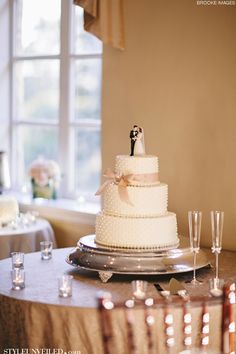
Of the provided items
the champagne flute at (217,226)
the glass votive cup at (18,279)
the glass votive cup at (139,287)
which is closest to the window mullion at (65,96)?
the glass votive cup at (18,279)

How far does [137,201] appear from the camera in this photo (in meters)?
A: 2.98

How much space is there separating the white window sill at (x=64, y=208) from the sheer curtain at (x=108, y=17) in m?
1.10

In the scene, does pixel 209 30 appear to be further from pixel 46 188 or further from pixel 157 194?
pixel 46 188

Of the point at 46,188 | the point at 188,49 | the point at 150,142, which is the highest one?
the point at 188,49

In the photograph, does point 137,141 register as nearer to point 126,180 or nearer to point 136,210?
point 126,180

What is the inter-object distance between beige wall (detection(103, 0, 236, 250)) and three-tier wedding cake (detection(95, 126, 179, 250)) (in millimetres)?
687

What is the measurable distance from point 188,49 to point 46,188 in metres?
1.66

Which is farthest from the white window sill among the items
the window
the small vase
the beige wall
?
the beige wall

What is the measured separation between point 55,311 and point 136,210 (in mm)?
638

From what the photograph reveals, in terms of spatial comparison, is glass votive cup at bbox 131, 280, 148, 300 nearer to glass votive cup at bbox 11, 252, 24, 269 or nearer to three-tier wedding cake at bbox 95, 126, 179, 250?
three-tier wedding cake at bbox 95, 126, 179, 250

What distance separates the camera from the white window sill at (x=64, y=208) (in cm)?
445

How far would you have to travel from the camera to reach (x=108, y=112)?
4.17 m

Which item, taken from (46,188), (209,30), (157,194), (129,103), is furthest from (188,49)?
(46,188)

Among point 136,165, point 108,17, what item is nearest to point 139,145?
point 136,165
